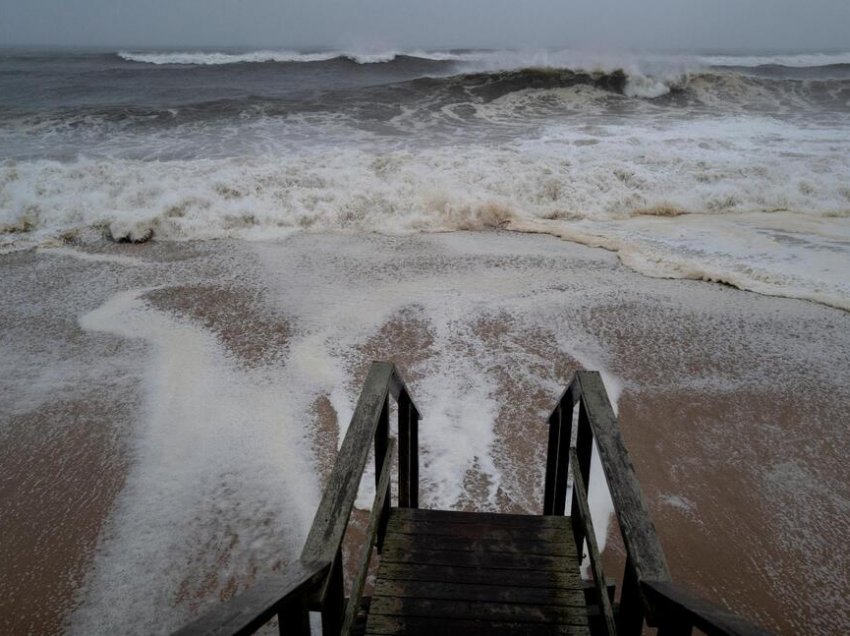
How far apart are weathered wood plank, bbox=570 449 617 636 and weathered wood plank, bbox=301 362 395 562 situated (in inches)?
37.3

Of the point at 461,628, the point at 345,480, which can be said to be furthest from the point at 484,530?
the point at 345,480

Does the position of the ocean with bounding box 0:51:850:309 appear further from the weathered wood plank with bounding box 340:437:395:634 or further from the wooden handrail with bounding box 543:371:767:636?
the weathered wood plank with bounding box 340:437:395:634

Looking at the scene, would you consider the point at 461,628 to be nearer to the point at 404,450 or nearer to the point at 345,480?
the point at 345,480

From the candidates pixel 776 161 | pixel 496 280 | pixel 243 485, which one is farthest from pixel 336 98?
pixel 243 485

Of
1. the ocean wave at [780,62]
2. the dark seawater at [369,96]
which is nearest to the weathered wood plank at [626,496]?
the dark seawater at [369,96]

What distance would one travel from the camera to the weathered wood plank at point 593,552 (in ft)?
6.23

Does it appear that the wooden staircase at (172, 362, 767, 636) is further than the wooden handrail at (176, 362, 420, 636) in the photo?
Yes

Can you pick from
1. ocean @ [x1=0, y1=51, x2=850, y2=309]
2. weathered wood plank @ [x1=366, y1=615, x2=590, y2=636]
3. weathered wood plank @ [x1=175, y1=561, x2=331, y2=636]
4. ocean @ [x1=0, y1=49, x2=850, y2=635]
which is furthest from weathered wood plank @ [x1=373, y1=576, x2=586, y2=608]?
ocean @ [x1=0, y1=51, x2=850, y2=309]

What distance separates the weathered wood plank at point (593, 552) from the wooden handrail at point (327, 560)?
88 centimetres

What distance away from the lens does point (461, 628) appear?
7.39ft

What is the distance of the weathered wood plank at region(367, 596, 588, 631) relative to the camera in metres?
2.30

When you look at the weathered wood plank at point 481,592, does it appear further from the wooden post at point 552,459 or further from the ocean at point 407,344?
the ocean at point 407,344

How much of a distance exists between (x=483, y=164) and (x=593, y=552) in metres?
11.3

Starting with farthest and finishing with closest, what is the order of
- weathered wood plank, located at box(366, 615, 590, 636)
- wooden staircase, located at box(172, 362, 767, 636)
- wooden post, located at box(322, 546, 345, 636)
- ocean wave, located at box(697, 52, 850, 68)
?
1. ocean wave, located at box(697, 52, 850, 68)
2. weathered wood plank, located at box(366, 615, 590, 636)
3. wooden post, located at box(322, 546, 345, 636)
4. wooden staircase, located at box(172, 362, 767, 636)
